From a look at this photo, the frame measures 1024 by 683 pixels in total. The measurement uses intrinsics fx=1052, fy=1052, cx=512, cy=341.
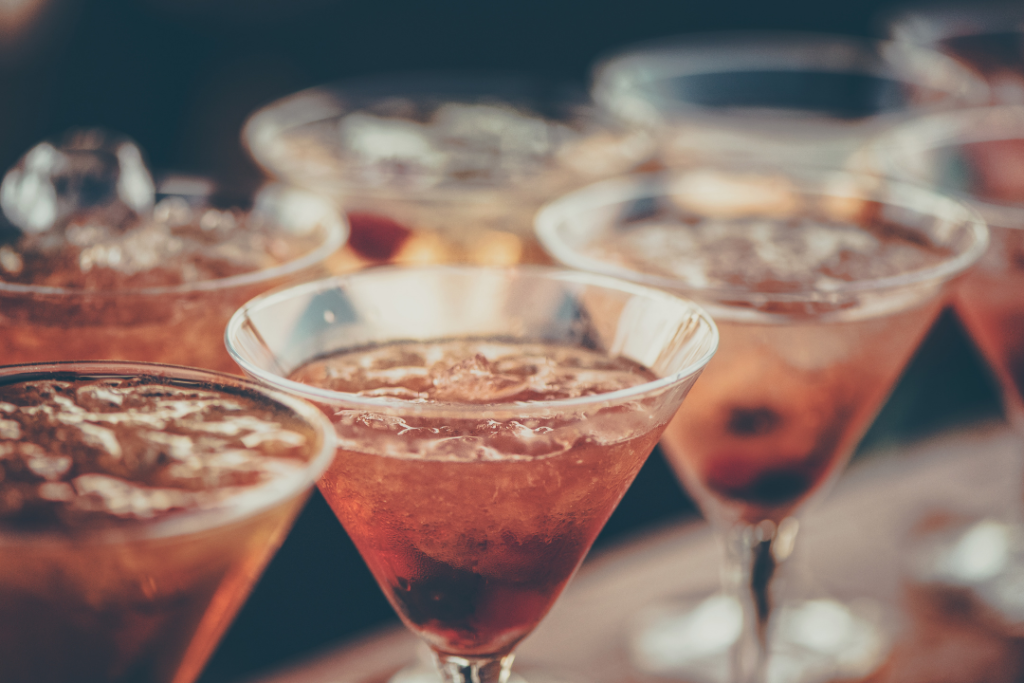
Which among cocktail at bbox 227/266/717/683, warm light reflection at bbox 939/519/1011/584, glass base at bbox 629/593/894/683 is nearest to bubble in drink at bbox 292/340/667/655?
cocktail at bbox 227/266/717/683

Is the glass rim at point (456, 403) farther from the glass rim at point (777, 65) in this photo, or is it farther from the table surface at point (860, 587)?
the glass rim at point (777, 65)

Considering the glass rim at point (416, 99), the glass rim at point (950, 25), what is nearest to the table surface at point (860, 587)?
the glass rim at point (416, 99)

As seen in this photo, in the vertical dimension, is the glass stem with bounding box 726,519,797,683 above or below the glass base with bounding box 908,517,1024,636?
above

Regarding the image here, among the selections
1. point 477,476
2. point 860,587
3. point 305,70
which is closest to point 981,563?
point 860,587

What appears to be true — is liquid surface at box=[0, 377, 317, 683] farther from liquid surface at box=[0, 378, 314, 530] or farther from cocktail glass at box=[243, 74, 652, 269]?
cocktail glass at box=[243, 74, 652, 269]

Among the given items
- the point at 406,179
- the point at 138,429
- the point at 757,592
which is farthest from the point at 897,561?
the point at 138,429
